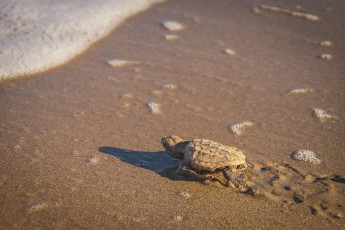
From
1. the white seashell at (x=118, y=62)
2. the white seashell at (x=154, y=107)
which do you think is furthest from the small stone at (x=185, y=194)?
the white seashell at (x=118, y=62)

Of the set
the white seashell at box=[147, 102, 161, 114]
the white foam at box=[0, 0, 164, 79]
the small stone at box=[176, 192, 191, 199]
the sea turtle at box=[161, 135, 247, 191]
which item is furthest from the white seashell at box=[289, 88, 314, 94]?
the white foam at box=[0, 0, 164, 79]

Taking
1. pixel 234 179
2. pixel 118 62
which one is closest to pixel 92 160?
pixel 234 179

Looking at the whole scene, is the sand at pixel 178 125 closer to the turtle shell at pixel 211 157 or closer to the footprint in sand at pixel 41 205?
the footprint in sand at pixel 41 205

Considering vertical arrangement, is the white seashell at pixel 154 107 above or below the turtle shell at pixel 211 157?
below

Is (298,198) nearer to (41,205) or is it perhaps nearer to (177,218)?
(177,218)

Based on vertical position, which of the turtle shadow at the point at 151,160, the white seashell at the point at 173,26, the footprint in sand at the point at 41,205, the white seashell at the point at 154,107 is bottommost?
the footprint in sand at the point at 41,205

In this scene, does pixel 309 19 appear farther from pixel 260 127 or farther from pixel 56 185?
pixel 56 185

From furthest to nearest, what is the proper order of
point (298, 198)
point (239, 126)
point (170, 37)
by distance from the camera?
point (170, 37) → point (239, 126) → point (298, 198)
